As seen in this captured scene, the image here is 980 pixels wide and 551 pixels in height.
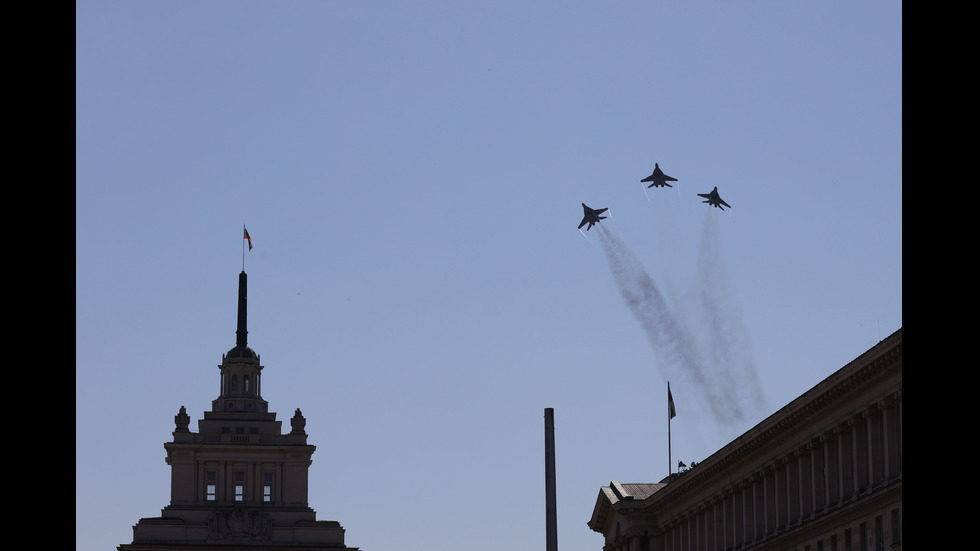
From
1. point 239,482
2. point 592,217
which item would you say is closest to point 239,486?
point 239,482

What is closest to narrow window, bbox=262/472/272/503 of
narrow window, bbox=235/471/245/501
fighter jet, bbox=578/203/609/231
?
narrow window, bbox=235/471/245/501

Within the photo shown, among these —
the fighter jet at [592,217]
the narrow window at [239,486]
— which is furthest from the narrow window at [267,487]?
the fighter jet at [592,217]

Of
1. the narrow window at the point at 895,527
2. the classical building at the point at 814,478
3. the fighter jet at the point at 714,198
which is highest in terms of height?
the fighter jet at the point at 714,198

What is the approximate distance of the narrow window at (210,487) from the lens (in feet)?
625

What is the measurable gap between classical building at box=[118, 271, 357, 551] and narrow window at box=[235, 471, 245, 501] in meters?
0.11

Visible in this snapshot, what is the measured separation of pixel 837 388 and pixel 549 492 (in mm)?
11990

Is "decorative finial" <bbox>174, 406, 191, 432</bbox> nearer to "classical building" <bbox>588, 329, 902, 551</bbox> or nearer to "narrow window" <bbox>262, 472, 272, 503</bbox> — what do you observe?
"narrow window" <bbox>262, 472, 272, 503</bbox>

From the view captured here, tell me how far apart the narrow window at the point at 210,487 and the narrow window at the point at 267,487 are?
5.21 m

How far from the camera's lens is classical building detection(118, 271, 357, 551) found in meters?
184

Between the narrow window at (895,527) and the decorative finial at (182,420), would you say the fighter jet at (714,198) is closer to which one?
the narrow window at (895,527)

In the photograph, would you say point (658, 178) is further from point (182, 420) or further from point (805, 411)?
point (182, 420)
